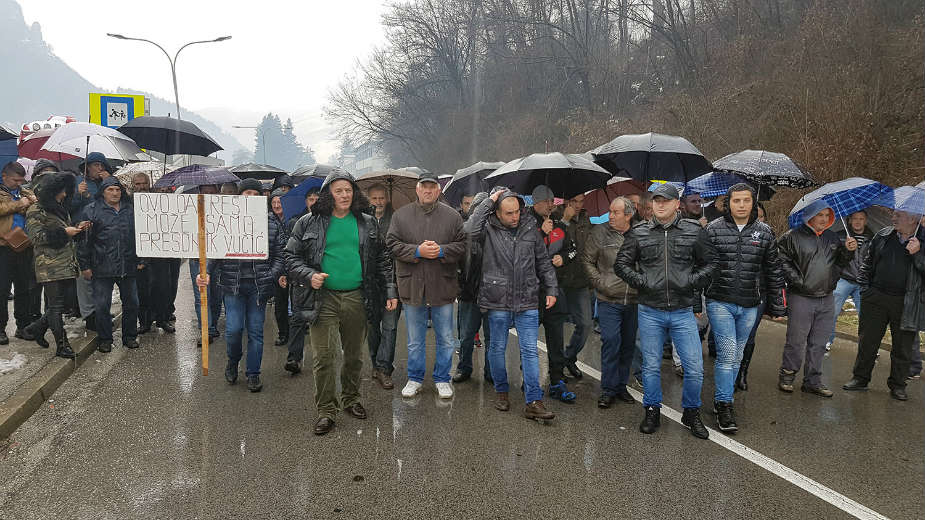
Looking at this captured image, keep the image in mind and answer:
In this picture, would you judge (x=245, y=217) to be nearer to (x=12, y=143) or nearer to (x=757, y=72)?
(x=12, y=143)

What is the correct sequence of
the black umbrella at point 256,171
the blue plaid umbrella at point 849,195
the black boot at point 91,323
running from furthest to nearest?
the black umbrella at point 256,171
the black boot at point 91,323
the blue plaid umbrella at point 849,195

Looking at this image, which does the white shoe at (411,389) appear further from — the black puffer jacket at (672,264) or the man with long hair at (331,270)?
the black puffer jacket at (672,264)

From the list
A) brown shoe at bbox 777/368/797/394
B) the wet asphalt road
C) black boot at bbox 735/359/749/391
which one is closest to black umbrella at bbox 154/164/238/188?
the wet asphalt road

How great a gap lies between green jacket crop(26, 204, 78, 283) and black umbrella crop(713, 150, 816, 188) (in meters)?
6.90

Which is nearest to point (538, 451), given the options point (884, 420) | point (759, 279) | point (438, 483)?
point (438, 483)

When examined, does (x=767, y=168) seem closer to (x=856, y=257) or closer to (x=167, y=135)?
(x=856, y=257)

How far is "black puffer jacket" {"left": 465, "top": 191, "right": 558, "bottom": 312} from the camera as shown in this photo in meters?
4.93

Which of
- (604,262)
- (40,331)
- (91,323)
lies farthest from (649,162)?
(40,331)

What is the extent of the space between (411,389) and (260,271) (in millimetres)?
1851

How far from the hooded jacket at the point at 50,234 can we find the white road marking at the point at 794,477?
6.39 m

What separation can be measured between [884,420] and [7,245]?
912 centimetres

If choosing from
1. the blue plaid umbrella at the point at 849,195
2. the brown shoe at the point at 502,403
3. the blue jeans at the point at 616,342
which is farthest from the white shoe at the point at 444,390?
the blue plaid umbrella at the point at 849,195

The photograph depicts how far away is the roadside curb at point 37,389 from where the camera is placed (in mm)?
4559

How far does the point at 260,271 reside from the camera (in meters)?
5.58
